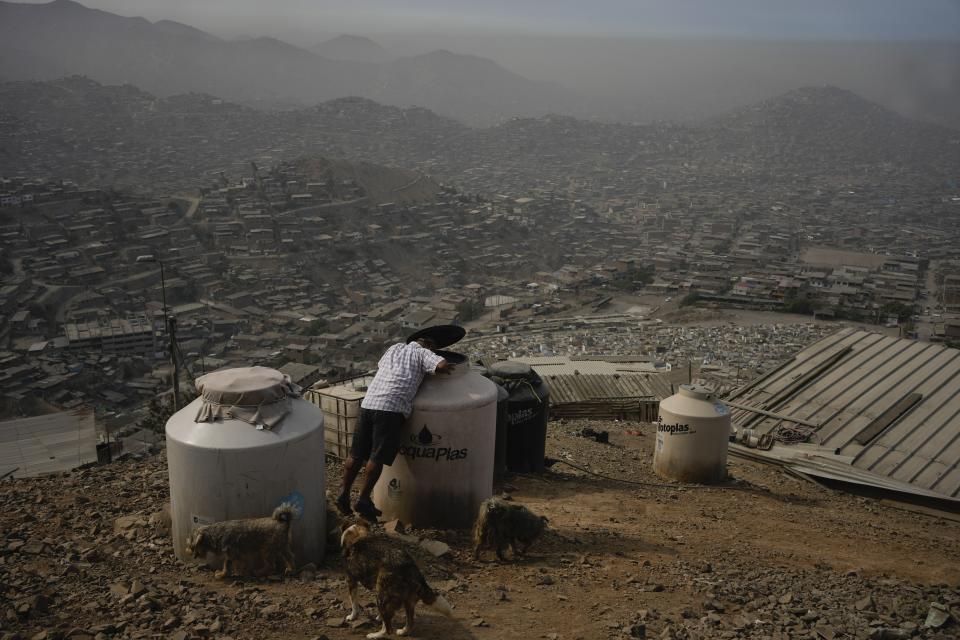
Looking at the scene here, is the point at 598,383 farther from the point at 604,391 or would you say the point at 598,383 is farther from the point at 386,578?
the point at 386,578

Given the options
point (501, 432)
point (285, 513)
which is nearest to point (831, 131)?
point (501, 432)

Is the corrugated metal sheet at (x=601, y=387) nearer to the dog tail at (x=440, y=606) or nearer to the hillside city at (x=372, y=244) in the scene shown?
the hillside city at (x=372, y=244)

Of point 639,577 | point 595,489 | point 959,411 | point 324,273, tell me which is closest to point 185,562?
point 639,577

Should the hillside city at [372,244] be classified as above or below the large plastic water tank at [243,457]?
below

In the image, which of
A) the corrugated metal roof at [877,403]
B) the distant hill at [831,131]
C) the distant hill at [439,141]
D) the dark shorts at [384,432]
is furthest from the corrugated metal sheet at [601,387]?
the distant hill at [831,131]

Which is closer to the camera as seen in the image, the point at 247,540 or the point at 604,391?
the point at 247,540

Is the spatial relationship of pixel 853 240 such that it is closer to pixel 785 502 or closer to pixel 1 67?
pixel 785 502
